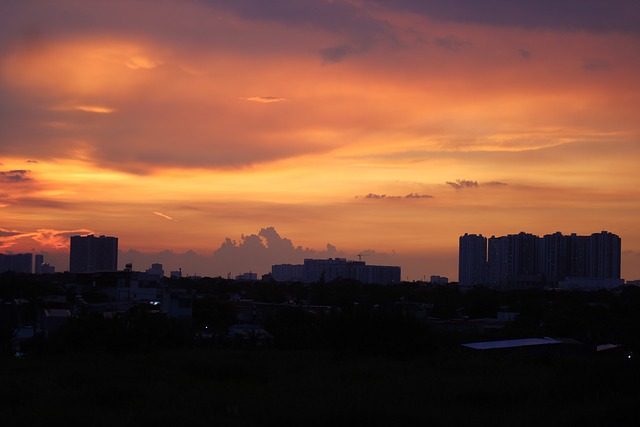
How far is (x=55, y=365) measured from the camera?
18.1 metres

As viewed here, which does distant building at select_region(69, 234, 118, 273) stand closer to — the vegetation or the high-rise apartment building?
the high-rise apartment building

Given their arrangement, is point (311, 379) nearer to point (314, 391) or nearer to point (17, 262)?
point (314, 391)

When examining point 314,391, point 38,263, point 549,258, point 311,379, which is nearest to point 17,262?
point 38,263

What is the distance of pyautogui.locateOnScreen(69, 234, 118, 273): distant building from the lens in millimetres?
124125

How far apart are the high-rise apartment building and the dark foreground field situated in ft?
408

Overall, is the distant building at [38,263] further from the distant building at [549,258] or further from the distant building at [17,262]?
the distant building at [549,258]

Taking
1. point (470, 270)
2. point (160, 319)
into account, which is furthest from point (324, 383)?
point (470, 270)

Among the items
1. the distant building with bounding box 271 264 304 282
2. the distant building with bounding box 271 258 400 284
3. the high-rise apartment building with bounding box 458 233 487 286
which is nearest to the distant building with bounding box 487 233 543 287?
the high-rise apartment building with bounding box 458 233 487 286

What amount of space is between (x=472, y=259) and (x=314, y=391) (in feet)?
439

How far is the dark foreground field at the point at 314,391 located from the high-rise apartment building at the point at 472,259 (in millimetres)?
124458

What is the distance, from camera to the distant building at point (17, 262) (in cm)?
13975

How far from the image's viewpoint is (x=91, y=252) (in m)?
125

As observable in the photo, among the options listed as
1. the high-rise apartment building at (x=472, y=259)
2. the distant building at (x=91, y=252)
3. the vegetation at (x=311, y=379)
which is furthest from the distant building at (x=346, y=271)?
the vegetation at (x=311, y=379)

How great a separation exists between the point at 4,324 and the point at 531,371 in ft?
66.5
